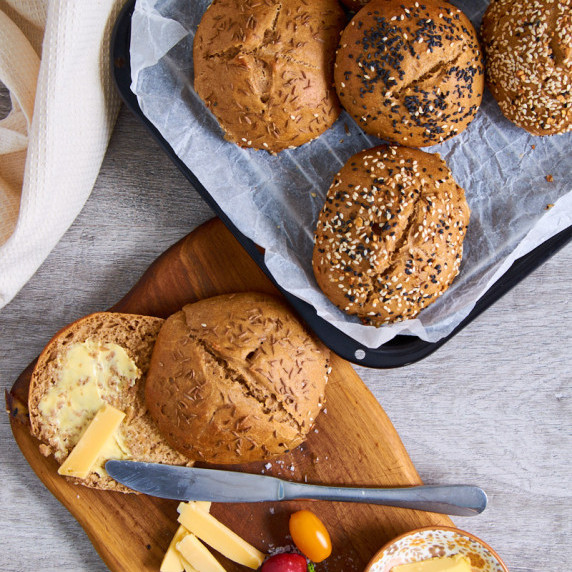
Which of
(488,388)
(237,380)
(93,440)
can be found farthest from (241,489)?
(488,388)

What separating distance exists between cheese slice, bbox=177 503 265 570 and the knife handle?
0.23 metres

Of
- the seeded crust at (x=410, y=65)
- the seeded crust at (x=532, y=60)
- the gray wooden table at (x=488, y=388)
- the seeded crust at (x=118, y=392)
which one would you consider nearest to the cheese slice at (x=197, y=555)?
the seeded crust at (x=118, y=392)

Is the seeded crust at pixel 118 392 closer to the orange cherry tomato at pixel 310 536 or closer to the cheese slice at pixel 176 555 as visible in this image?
the cheese slice at pixel 176 555

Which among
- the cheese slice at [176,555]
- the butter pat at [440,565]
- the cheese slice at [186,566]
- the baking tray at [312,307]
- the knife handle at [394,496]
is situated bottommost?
the butter pat at [440,565]

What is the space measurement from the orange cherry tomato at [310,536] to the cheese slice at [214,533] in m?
0.17

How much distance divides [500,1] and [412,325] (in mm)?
988

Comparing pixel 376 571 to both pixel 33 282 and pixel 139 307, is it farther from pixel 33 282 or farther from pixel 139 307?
pixel 33 282

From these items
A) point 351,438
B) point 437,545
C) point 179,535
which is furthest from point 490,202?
point 179,535

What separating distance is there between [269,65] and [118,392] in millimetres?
1159

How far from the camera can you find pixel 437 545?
6.72 ft

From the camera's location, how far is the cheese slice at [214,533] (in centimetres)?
204

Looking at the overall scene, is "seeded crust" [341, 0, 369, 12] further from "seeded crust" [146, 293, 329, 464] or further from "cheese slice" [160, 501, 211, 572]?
"cheese slice" [160, 501, 211, 572]

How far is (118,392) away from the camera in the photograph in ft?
6.59

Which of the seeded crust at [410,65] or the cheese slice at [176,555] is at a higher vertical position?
the seeded crust at [410,65]
